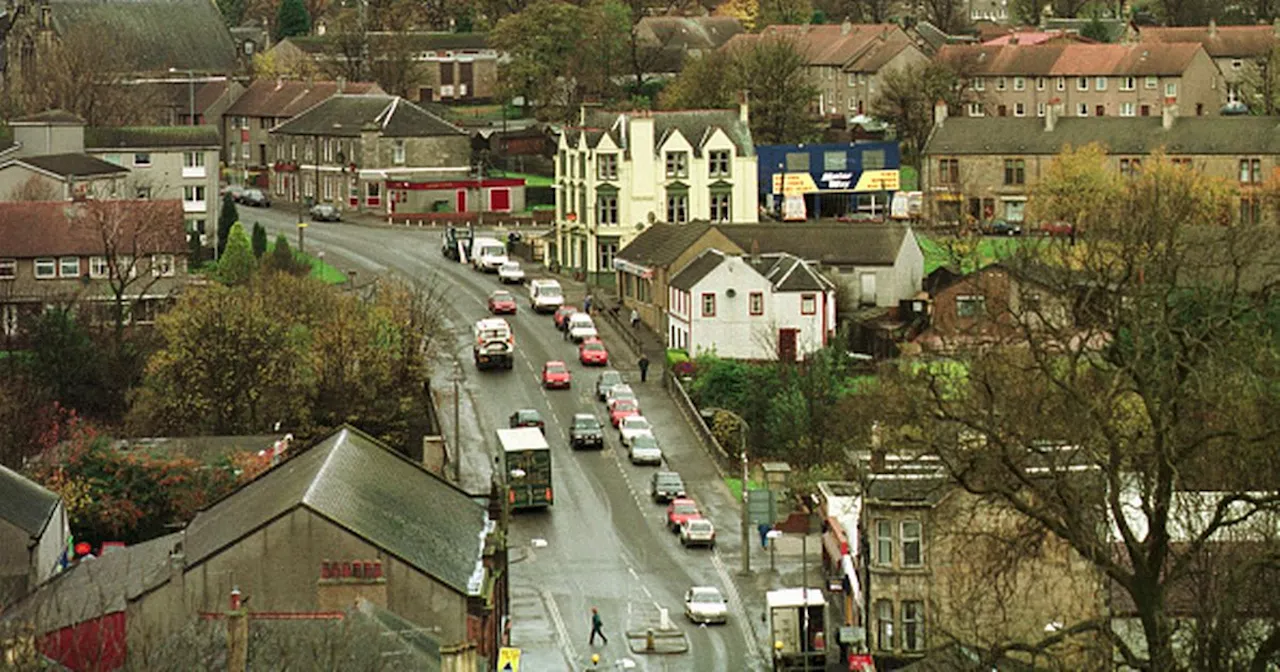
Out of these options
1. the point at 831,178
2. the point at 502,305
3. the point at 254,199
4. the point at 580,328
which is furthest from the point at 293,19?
the point at 580,328

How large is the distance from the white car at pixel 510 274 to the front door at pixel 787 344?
45.4 ft

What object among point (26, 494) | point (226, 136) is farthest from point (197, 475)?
point (226, 136)

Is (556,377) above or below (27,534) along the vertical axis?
above

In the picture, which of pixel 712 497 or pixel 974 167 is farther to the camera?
pixel 974 167

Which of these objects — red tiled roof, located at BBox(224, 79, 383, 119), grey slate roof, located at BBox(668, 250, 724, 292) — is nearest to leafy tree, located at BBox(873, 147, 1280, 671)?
grey slate roof, located at BBox(668, 250, 724, 292)

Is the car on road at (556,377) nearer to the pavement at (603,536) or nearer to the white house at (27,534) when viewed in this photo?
the pavement at (603,536)

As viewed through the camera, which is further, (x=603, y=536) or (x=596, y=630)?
(x=603, y=536)

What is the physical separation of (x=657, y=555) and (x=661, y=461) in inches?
352

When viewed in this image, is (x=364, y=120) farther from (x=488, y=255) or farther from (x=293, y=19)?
(x=293, y=19)

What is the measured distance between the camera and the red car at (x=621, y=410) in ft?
258

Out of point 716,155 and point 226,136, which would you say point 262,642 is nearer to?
point 716,155

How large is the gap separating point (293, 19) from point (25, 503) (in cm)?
11518

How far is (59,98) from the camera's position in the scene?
128m

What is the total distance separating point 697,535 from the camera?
220ft
